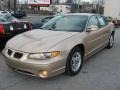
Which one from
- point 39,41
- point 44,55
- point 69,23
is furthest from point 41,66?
point 69,23

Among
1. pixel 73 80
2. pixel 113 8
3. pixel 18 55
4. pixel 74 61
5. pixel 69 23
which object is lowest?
pixel 73 80

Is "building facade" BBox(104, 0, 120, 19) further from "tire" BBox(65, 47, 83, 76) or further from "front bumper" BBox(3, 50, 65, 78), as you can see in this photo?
"front bumper" BBox(3, 50, 65, 78)

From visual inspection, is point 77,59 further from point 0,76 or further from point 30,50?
point 0,76

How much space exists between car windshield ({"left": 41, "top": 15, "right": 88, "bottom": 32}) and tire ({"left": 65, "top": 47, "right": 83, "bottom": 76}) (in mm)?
658

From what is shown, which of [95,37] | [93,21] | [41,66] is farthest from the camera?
[93,21]

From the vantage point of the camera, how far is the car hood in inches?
156

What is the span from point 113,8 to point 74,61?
1912 centimetres

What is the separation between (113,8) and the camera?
872 inches

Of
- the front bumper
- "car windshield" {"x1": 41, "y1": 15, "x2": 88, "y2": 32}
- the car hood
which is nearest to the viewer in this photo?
the front bumper

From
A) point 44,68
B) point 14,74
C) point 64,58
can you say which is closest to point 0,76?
point 14,74

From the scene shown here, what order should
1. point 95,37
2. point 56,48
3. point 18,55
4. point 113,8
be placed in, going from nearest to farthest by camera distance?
1. point 56,48
2. point 18,55
3. point 95,37
4. point 113,8

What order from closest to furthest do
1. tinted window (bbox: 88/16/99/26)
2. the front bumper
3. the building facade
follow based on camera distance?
the front bumper → tinted window (bbox: 88/16/99/26) → the building facade

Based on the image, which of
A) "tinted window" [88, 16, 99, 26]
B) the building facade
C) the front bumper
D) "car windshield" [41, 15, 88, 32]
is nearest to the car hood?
the front bumper

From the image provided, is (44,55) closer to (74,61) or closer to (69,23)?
(74,61)
